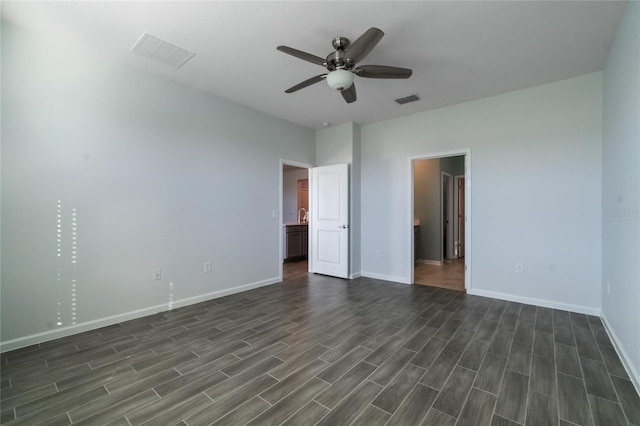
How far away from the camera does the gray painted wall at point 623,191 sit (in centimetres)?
197

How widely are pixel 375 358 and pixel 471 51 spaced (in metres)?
3.09

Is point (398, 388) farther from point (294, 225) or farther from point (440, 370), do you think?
point (294, 225)

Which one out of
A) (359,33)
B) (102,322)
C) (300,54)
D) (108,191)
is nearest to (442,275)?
(359,33)

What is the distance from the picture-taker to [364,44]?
2.14 m

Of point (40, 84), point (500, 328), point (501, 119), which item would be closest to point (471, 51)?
point (501, 119)

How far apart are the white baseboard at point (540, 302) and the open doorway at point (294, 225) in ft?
10.1

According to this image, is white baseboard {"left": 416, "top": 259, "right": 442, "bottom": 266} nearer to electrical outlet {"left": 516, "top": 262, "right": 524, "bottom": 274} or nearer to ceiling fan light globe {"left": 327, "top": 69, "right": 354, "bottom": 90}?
electrical outlet {"left": 516, "top": 262, "right": 524, "bottom": 274}

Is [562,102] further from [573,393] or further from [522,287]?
[573,393]

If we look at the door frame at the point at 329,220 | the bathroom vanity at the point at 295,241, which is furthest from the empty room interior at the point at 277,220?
the bathroom vanity at the point at 295,241

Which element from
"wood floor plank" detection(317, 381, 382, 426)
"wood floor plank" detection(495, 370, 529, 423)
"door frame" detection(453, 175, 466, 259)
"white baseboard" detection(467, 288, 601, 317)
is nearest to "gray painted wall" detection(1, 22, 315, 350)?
"wood floor plank" detection(317, 381, 382, 426)

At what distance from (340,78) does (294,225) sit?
466 centimetres

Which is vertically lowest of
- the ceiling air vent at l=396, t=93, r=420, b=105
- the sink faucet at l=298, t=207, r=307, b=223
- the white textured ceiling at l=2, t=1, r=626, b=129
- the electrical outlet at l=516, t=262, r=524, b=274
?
the electrical outlet at l=516, t=262, r=524, b=274

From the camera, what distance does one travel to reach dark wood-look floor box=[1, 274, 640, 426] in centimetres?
166

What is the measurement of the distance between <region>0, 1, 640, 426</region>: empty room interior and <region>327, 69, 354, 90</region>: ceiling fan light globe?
0.09 feet
